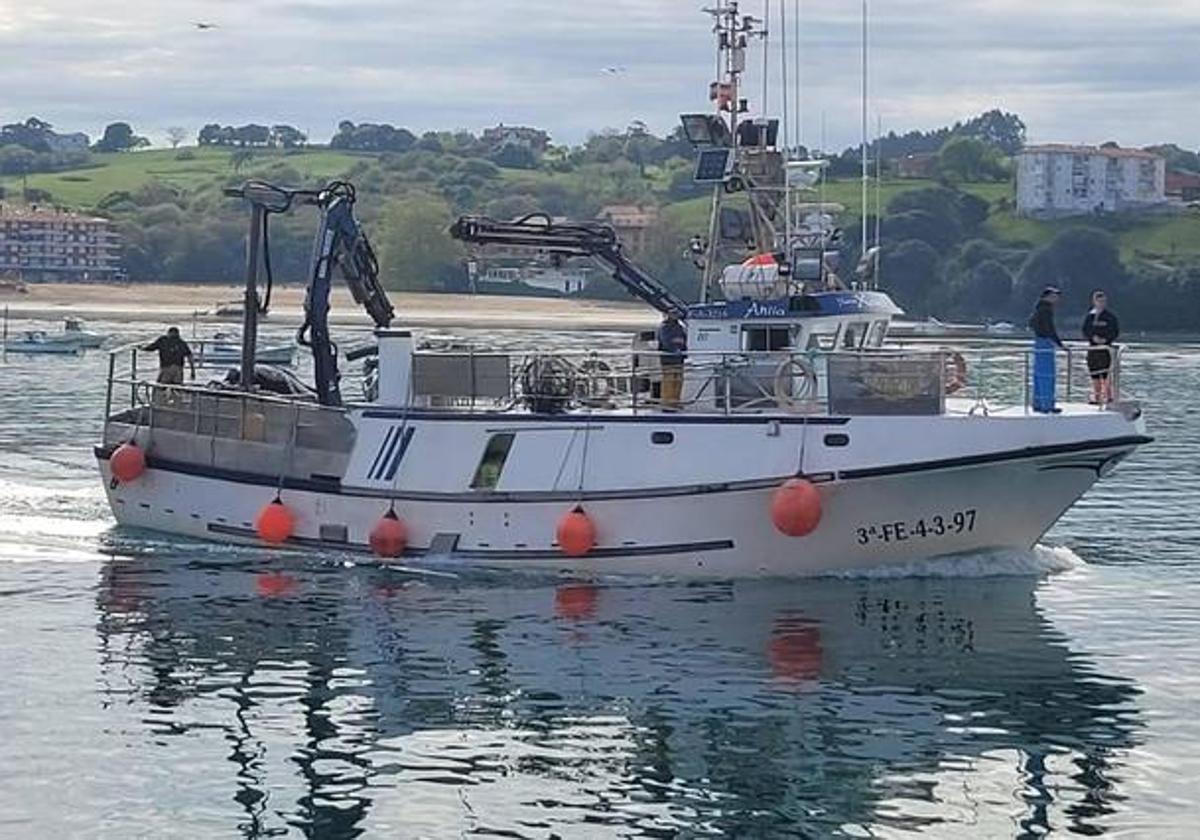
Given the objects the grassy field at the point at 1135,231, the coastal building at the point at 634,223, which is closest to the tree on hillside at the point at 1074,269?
the grassy field at the point at 1135,231

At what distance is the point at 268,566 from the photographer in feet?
110

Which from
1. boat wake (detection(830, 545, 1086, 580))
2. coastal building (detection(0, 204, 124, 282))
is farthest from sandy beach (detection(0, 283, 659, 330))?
boat wake (detection(830, 545, 1086, 580))

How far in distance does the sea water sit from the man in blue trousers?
2.28 metres

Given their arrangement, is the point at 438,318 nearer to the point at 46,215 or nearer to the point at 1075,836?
the point at 46,215

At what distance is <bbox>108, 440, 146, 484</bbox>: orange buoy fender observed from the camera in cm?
3538

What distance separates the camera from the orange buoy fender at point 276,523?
3356 centimetres

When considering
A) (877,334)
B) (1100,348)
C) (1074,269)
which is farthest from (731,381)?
(1074,269)

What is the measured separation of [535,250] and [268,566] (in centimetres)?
657

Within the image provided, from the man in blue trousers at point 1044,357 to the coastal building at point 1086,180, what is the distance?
130 m

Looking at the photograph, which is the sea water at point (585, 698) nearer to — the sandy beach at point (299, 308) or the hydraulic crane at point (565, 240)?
the hydraulic crane at point (565, 240)

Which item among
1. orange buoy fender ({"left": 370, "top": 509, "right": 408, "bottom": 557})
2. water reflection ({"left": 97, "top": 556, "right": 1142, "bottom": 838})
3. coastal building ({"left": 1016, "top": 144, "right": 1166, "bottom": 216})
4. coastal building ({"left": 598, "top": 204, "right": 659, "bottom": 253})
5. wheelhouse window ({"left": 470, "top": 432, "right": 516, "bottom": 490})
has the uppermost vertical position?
coastal building ({"left": 1016, "top": 144, "right": 1166, "bottom": 216})

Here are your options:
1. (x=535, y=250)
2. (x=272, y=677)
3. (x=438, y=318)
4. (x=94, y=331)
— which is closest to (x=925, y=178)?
(x=438, y=318)

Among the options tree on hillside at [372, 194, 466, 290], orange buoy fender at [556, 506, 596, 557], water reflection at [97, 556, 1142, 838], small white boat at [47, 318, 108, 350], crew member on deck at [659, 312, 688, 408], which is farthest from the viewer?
tree on hillside at [372, 194, 466, 290]

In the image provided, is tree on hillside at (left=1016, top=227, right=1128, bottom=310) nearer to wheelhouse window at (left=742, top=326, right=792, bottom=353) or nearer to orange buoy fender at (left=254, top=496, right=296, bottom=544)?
wheelhouse window at (left=742, top=326, right=792, bottom=353)
